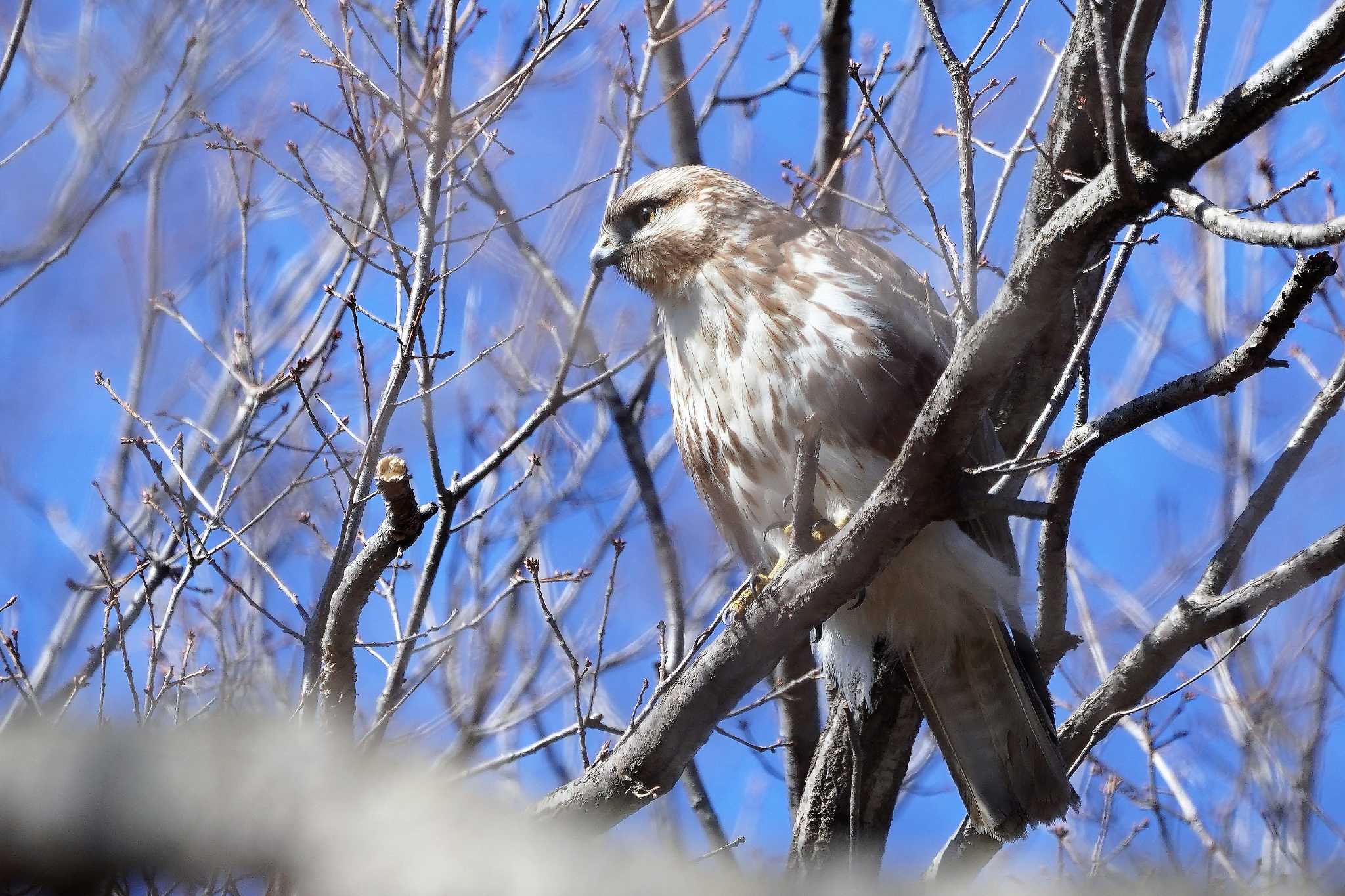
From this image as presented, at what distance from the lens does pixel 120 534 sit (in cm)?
522

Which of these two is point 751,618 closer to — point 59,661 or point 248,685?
point 248,685

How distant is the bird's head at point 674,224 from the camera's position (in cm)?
412

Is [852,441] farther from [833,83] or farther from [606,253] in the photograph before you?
[833,83]

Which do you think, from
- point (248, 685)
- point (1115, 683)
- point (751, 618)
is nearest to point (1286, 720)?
point (1115, 683)

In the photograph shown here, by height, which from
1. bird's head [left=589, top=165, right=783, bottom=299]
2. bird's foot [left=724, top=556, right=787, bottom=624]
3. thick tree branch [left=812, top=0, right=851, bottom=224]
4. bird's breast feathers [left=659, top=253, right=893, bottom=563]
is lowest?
bird's foot [left=724, top=556, right=787, bottom=624]

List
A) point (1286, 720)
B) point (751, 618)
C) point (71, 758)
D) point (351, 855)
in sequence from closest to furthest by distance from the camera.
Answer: point (71, 758) → point (351, 855) → point (751, 618) → point (1286, 720)

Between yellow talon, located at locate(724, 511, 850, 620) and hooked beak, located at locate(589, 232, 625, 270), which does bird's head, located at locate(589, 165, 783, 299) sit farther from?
yellow talon, located at locate(724, 511, 850, 620)

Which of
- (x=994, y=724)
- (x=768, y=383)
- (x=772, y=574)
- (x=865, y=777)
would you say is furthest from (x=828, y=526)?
(x=865, y=777)

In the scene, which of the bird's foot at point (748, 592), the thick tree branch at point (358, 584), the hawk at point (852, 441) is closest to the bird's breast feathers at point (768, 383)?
the hawk at point (852, 441)

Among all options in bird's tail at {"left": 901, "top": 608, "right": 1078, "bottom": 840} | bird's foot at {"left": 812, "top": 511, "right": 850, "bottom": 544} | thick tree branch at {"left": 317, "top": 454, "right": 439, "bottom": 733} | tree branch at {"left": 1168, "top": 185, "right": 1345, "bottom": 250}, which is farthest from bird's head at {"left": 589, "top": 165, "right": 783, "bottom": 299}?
tree branch at {"left": 1168, "top": 185, "right": 1345, "bottom": 250}

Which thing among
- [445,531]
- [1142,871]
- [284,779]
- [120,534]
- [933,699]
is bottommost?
[1142,871]

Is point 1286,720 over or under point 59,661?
under

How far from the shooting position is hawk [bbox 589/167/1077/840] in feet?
11.8

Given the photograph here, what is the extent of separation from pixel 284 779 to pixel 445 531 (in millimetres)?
2256
